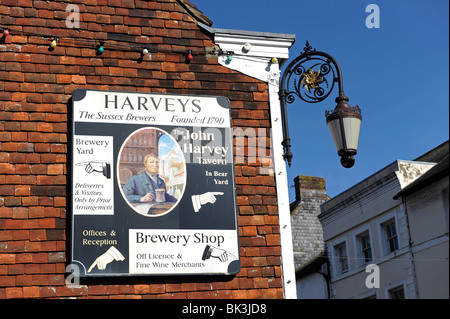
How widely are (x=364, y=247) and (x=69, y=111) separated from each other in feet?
68.4

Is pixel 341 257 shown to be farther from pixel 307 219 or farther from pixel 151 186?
pixel 151 186

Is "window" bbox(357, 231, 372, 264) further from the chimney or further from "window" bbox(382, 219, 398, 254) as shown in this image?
the chimney

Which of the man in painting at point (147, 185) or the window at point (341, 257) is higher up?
the window at point (341, 257)

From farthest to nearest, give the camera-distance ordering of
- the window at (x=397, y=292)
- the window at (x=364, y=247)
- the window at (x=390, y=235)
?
1. the window at (x=364, y=247)
2. the window at (x=390, y=235)
3. the window at (x=397, y=292)

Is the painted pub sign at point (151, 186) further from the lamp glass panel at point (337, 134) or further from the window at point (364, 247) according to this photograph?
the window at point (364, 247)

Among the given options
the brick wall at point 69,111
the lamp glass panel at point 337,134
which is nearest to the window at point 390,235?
the brick wall at point 69,111

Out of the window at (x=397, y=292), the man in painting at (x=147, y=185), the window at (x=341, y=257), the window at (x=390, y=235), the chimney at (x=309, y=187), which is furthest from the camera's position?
the chimney at (x=309, y=187)

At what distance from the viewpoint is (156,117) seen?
30.1 ft

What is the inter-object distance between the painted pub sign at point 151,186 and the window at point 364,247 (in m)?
19.4

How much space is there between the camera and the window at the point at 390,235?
26312 mm

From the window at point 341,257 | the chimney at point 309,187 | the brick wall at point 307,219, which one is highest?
the chimney at point 309,187

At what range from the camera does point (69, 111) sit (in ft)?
29.7

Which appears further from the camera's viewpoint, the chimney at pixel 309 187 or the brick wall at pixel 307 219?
the chimney at pixel 309 187
